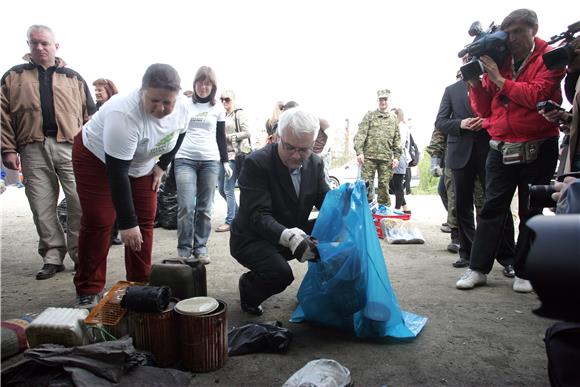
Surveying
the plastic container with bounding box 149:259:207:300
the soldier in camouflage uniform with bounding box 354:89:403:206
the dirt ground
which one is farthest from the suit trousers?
the soldier in camouflage uniform with bounding box 354:89:403:206

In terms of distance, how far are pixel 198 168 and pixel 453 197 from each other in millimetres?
2531

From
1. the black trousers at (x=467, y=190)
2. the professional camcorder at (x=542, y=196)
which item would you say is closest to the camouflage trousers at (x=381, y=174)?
the black trousers at (x=467, y=190)

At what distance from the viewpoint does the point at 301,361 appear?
5.61 feet

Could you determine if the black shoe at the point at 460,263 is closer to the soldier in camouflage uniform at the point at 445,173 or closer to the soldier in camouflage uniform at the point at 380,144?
the soldier in camouflage uniform at the point at 445,173

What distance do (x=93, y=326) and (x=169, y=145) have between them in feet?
3.53

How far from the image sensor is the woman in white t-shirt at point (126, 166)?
185cm

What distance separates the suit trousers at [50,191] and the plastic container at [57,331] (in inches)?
57.5

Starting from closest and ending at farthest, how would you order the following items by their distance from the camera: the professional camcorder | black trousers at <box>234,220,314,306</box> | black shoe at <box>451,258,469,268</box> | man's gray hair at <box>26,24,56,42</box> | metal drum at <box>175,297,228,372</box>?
the professional camcorder → metal drum at <box>175,297,228,372</box> → black trousers at <box>234,220,314,306</box> → man's gray hair at <box>26,24,56,42</box> → black shoe at <box>451,258,469,268</box>

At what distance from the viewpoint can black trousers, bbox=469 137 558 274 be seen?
7.94ft

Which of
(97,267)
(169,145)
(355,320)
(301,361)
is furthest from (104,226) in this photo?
(355,320)

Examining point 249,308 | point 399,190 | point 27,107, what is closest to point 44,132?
point 27,107

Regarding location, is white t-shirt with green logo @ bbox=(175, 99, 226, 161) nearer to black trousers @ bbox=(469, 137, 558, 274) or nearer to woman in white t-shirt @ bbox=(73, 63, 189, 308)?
woman in white t-shirt @ bbox=(73, 63, 189, 308)

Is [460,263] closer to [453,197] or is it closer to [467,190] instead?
[467,190]

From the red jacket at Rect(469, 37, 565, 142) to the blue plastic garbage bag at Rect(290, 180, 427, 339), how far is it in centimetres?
118
